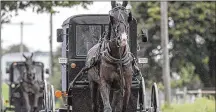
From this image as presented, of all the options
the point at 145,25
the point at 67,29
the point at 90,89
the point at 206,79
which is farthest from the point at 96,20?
the point at 206,79

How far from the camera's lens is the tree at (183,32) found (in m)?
41.5

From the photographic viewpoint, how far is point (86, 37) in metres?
16.0

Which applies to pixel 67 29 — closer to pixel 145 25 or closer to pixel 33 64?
pixel 33 64

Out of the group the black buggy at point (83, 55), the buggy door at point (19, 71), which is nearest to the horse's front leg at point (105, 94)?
the black buggy at point (83, 55)

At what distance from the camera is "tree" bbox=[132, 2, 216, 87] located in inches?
1633

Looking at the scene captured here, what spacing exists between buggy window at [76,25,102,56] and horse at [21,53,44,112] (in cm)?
978

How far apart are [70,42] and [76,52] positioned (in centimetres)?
27

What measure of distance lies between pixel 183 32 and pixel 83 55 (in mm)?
26147

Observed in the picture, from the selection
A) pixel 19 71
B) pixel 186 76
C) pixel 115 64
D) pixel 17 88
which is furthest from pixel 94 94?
pixel 186 76

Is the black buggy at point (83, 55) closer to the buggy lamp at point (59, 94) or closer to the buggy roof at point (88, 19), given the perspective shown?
the buggy roof at point (88, 19)

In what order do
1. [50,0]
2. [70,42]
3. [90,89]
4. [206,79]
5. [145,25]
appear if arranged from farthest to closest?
[206,79] → [145,25] → [50,0] → [70,42] → [90,89]

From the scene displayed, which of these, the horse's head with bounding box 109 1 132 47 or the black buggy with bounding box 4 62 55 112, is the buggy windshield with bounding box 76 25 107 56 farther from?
the black buggy with bounding box 4 62 55 112

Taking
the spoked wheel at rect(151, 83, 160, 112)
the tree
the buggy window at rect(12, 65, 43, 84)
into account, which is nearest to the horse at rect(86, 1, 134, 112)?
the spoked wheel at rect(151, 83, 160, 112)

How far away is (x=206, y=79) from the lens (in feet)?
148
